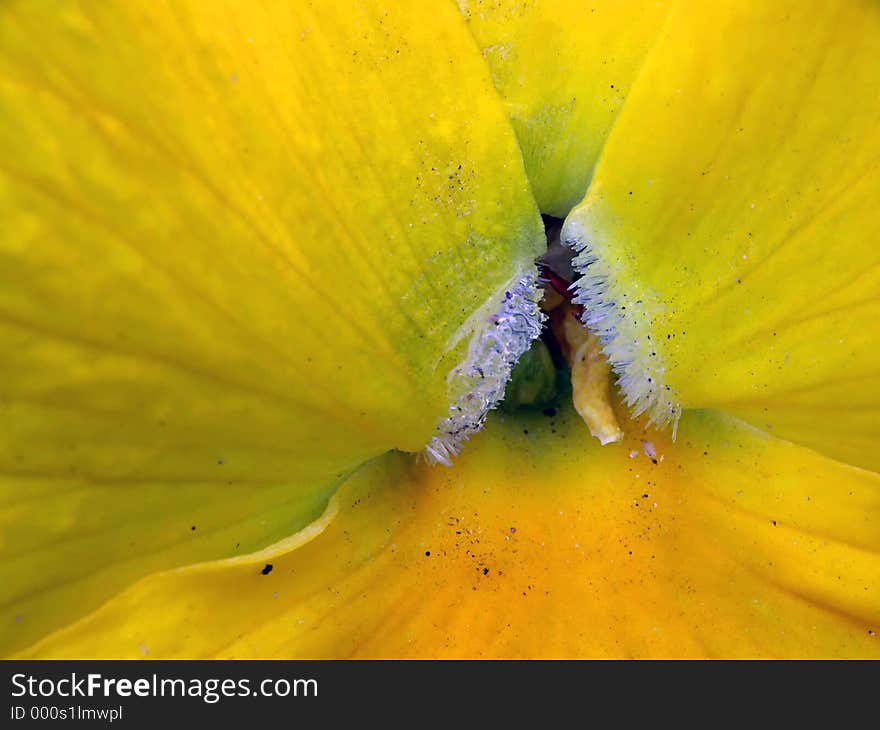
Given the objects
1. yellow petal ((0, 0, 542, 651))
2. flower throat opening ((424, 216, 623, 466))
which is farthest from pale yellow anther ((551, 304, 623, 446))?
yellow petal ((0, 0, 542, 651))

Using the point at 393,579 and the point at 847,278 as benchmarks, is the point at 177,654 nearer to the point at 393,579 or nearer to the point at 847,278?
the point at 393,579

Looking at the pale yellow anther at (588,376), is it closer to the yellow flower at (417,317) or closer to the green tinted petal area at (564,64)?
the yellow flower at (417,317)

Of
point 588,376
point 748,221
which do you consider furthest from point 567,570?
point 748,221

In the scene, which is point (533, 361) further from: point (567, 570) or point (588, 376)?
point (567, 570)

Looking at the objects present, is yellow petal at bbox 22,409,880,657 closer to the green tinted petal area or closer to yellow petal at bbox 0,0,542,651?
yellow petal at bbox 0,0,542,651

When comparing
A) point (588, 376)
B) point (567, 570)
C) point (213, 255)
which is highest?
point (213, 255)

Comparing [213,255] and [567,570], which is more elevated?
[213,255]

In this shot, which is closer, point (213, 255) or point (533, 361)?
point (213, 255)
